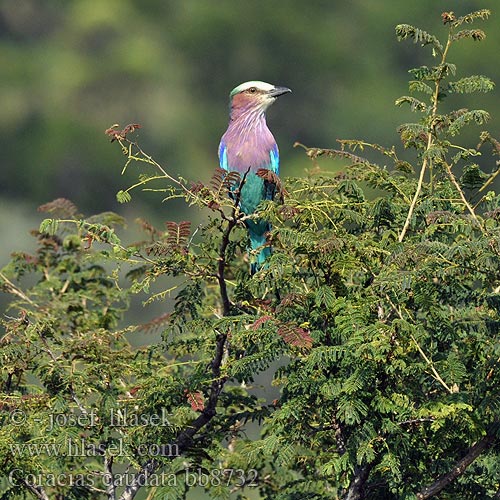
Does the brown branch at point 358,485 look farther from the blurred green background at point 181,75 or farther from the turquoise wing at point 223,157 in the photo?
the blurred green background at point 181,75

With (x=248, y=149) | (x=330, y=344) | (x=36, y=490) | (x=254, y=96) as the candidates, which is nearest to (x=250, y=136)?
(x=248, y=149)

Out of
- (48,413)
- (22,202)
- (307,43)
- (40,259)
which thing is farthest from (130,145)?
(307,43)

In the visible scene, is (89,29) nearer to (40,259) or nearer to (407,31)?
(40,259)

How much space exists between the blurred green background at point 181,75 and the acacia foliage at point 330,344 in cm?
901

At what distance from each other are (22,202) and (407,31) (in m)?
9.91

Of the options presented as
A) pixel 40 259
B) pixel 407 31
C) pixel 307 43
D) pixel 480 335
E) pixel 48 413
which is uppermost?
pixel 307 43

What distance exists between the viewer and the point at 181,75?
16.5 m

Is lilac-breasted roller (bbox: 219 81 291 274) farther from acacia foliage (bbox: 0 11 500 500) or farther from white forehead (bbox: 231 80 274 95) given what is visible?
acacia foliage (bbox: 0 11 500 500)

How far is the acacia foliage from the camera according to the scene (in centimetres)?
285

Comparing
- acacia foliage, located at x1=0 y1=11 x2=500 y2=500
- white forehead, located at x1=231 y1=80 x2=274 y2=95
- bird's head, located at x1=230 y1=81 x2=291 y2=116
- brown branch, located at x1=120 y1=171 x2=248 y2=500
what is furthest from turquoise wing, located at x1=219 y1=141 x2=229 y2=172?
brown branch, located at x1=120 y1=171 x2=248 y2=500

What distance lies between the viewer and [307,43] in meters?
17.0

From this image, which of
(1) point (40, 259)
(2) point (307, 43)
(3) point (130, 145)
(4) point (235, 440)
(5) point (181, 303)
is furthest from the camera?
(2) point (307, 43)

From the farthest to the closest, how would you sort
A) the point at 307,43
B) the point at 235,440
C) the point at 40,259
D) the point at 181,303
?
the point at 307,43
the point at 40,259
the point at 235,440
the point at 181,303

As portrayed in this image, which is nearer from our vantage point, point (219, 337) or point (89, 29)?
point (219, 337)
